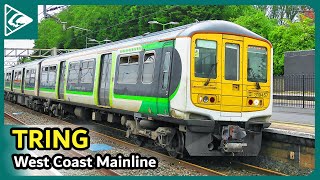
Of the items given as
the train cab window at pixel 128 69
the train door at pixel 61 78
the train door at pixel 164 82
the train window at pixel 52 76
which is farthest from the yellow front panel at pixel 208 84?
the train window at pixel 52 76

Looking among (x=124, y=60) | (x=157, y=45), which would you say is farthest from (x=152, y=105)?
(x=124, y=60)

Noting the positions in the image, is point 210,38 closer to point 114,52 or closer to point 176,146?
point 176,146

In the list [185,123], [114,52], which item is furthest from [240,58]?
[114,52]

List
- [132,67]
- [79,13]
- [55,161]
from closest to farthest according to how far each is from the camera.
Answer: [55,161], [132,67], [79,13]

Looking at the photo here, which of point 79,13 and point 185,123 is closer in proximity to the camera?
point 185,123

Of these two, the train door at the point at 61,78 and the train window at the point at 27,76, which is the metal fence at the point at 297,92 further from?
the train window at the point at 27,76

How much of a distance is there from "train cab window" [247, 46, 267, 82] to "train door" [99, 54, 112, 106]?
487 cm

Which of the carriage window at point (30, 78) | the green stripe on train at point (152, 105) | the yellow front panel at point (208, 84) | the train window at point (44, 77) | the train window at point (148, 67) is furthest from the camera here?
the carriage window at point (30, 78)

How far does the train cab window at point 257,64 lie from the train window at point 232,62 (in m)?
0.38

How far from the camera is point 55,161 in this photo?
378 inches

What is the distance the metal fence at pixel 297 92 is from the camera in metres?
19.7

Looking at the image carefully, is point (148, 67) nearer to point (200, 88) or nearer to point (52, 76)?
point (200, 88)

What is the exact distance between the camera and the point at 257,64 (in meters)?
10.8

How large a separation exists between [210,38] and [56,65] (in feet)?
37.6
